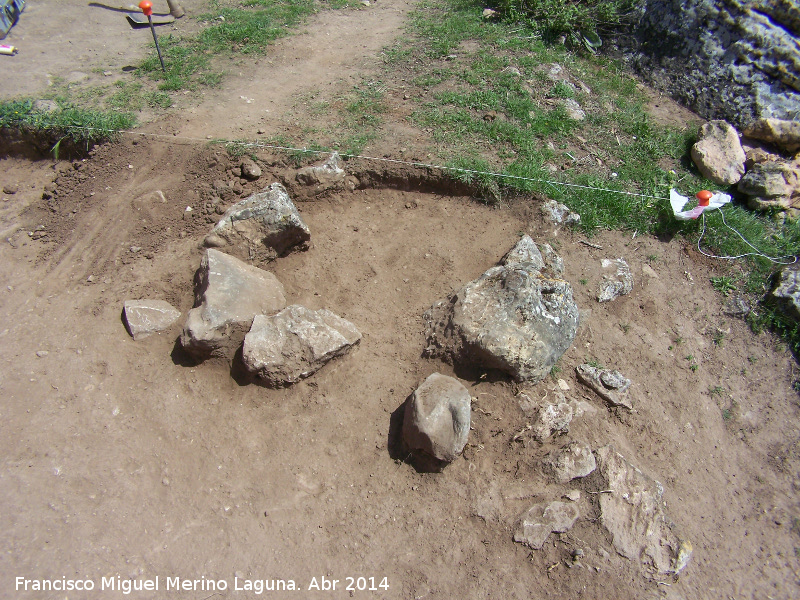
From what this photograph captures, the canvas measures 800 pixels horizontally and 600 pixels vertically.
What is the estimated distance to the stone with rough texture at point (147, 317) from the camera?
14.5ft

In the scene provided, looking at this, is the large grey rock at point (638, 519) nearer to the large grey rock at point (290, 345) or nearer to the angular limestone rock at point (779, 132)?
the large grey rock at point (290, 345)

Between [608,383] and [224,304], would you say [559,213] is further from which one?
[224,304]

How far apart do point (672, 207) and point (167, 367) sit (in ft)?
17.7

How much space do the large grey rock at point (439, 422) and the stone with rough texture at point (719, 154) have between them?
471 cm

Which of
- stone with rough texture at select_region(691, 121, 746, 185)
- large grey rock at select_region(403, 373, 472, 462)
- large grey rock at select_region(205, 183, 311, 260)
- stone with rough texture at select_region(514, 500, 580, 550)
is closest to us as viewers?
stone with rough texture at select_region(514, 500, 580, 550)

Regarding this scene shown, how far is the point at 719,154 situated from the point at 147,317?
22.1 ft

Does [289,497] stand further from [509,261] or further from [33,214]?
[33,214]

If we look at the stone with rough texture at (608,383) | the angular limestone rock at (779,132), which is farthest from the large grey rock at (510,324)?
the angular limestone rock at (779,132)

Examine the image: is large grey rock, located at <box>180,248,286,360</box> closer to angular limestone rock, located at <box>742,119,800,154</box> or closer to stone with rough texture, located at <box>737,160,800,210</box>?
stone with rough texture, located at <box>737,160,800,210</box>

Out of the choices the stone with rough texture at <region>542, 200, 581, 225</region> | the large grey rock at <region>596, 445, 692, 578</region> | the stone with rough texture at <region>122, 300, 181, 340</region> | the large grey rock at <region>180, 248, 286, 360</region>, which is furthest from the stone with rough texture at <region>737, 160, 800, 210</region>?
the stone with rough texture at <region>122, 300, 181, 340</region>

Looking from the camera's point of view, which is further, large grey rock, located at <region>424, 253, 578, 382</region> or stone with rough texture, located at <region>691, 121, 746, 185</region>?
stone with rough texture, located at <region>691, 121, 746, 185</region>

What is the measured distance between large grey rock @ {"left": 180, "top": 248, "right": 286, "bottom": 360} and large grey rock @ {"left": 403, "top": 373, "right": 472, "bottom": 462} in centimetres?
156

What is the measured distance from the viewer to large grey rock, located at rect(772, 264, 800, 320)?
5.24 metres

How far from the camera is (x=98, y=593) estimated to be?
3.21 meters
